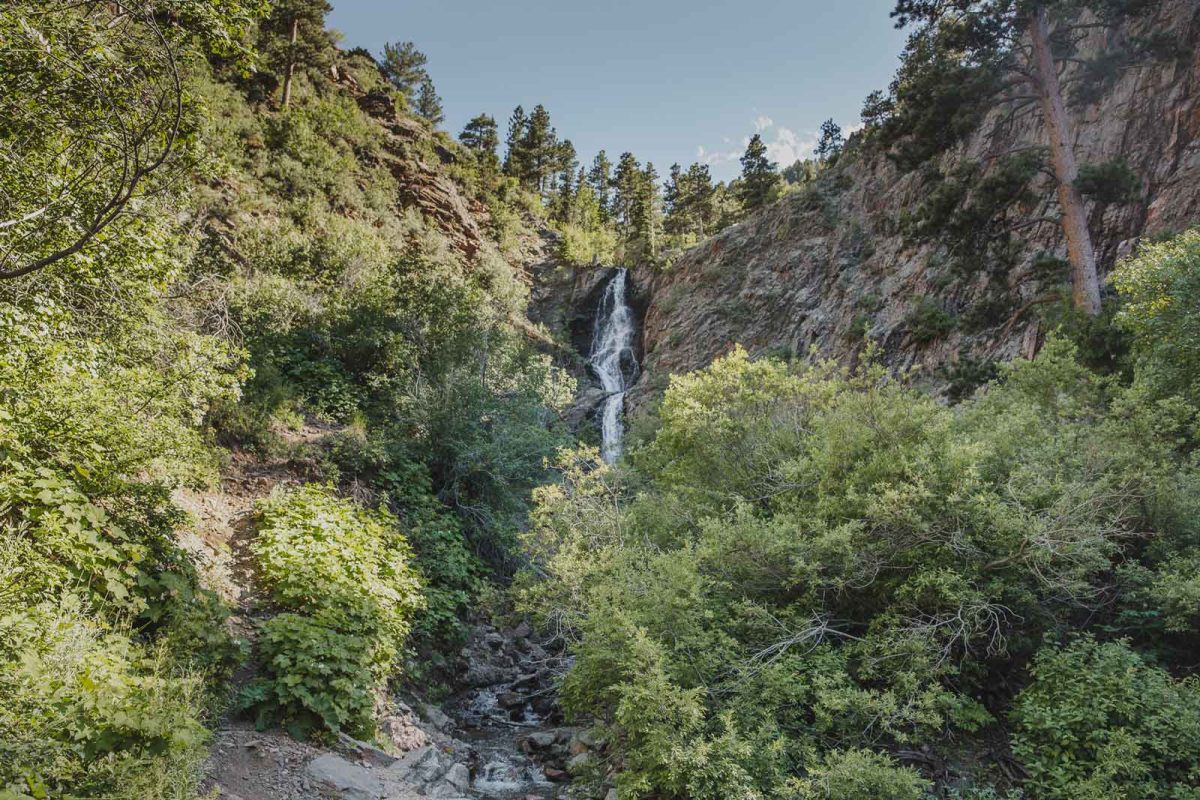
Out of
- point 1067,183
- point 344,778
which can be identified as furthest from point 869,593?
point 1067,183

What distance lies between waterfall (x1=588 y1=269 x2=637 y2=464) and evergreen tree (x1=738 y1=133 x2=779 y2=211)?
10648 millimetres

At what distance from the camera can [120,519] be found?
5.71 m

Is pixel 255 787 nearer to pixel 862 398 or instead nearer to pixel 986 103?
pixel 862 398

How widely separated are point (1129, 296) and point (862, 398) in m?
6.50

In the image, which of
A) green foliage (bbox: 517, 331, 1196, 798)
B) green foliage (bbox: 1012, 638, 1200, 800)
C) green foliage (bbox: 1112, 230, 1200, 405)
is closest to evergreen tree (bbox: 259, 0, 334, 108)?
green foliage (bbox: 517, 331, 1196, 798)

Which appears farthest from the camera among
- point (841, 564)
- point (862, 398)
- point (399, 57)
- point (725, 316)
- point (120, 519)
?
point (399, 57)

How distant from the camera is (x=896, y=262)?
20328mm

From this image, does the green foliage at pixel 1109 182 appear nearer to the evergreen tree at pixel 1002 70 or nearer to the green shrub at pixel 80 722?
the evergreen tree at pixel 1002 70

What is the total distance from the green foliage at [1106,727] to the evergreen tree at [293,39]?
34049 millimetres

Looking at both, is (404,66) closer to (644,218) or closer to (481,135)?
(481,135)

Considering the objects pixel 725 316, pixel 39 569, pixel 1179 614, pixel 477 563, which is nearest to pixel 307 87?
pixel 725 316

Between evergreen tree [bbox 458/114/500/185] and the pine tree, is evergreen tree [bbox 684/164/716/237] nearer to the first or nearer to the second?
the pine tree

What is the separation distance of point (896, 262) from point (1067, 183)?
28.8ft

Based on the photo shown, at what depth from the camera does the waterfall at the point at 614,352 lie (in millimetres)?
25984
